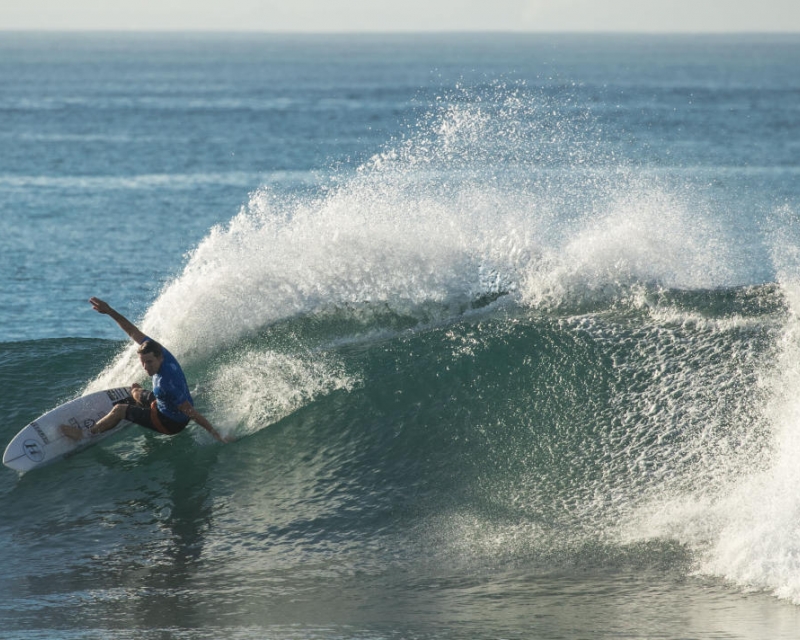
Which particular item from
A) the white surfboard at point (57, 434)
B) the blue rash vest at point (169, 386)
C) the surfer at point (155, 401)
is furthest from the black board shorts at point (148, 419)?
the white surfboard at point (57, 434)

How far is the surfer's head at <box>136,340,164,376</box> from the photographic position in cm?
951

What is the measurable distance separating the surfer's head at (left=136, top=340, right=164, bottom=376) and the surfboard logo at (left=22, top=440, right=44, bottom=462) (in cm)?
153

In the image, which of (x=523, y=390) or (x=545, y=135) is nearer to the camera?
(x=523, y=390)

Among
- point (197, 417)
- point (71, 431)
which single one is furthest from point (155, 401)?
point (71, 431)

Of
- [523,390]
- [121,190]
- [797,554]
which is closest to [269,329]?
[523,390]

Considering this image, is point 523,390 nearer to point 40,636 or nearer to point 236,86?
point 40,636

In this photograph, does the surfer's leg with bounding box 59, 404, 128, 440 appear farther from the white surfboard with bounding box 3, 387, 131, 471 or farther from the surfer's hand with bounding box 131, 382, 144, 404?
the surfer's hand with bounding box 131, 382, 144, 404

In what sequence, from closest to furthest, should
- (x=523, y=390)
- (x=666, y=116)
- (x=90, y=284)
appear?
(x=523, y=390)
(x=90, y=284)
(x=666, y=116)

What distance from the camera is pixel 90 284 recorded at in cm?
2075

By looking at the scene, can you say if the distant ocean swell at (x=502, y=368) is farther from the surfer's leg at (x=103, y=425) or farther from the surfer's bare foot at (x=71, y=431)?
the surfer's bare foot at (x=71, y=431)

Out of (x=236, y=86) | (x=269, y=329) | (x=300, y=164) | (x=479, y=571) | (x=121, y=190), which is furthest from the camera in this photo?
(x=236, y=86)

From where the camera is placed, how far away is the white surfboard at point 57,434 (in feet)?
32.8

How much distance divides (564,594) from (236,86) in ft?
298

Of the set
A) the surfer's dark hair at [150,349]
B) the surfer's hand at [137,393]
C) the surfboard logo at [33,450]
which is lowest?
the surfboard logo at [33,450]
